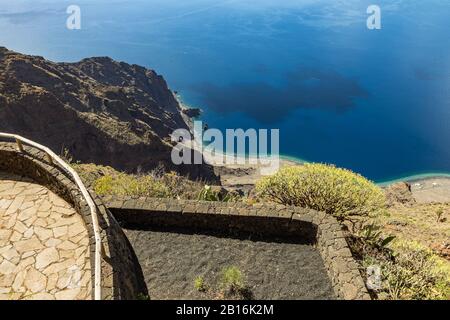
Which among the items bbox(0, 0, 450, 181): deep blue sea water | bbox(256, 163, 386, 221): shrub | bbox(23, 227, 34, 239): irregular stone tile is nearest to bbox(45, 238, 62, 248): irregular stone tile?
bbox(23, 227, 34, 239): irregular stone tile

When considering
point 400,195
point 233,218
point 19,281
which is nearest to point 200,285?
point 233,218

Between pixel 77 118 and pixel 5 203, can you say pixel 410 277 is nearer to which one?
pixel 5 203

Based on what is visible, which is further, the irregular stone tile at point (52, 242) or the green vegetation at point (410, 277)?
the green vegetation at point (410, 277)

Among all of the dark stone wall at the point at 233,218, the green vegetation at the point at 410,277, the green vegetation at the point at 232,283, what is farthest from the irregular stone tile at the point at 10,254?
the green vegetation at the point at 410,277

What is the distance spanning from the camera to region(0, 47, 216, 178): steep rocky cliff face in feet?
162

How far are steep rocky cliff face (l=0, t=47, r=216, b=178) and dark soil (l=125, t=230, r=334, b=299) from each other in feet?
99.9

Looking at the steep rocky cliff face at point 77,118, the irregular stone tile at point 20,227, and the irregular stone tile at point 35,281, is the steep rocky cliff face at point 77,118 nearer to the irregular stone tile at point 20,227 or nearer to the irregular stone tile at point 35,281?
the irregular stone tile at point 20,227

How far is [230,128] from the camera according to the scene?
11544 cm

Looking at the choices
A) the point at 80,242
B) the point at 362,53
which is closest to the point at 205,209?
the point at 80,242

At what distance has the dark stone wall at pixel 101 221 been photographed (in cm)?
732

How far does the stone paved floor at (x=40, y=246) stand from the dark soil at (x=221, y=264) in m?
2.05

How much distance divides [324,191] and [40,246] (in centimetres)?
1052
